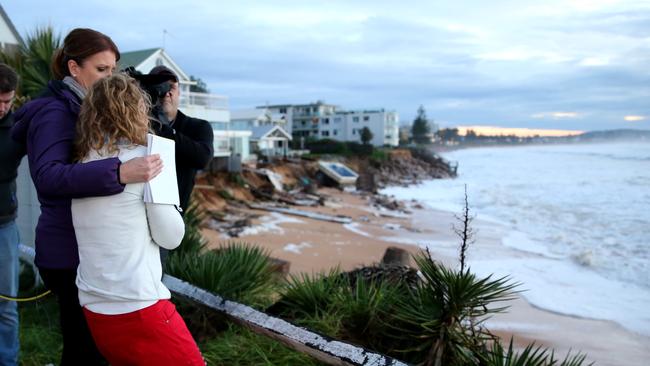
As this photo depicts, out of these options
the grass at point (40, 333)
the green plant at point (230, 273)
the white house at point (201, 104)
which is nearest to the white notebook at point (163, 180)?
the green plant at point (230, 273)

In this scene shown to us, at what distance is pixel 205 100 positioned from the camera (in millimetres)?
28172

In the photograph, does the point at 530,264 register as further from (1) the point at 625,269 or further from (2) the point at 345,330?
(2) the point at 345,330

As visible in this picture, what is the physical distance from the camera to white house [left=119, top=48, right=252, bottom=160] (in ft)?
76.0

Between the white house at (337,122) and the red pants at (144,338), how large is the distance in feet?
229

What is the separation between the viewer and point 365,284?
165 inches

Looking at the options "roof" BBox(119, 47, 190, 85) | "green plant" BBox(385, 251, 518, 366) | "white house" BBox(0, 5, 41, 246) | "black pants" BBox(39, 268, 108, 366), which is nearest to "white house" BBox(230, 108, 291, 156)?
"roof" BBox(119, 47, 190, 85)

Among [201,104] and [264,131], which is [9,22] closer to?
[201,104]

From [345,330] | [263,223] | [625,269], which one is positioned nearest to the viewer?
[345,330]

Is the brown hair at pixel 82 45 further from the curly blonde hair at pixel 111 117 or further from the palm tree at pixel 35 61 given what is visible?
the palm tree at pixel 35 61

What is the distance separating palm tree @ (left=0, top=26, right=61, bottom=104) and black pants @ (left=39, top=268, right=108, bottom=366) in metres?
6.96

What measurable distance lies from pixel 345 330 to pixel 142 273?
206 cm

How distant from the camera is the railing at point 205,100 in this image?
2616cm

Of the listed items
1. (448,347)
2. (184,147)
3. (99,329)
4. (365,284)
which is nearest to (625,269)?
(365,284)

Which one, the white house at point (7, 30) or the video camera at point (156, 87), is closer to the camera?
the video camera at point (156, 87)
